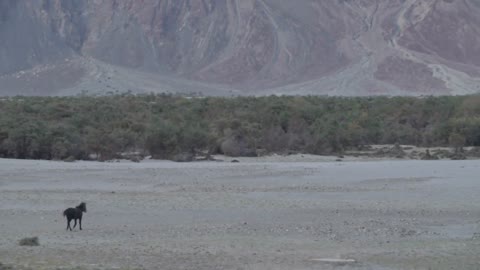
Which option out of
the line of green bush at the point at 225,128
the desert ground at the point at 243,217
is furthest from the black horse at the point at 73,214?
the line of green bush at the point at 225,128

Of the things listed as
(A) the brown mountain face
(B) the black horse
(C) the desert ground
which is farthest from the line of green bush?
(A) the brown mountain face

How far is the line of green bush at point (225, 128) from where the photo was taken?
31797 millimetres

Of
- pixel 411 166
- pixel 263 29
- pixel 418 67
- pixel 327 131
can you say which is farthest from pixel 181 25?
pixel 411 166

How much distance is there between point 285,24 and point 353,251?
281 ft

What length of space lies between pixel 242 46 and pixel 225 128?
59850 mm

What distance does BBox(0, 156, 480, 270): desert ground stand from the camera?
1359 cm

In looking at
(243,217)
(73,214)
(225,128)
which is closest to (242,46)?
(225,128)

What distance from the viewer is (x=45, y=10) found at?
322 feet

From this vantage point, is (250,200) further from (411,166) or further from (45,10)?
(45,10)

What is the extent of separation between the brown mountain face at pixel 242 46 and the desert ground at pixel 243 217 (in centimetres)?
6170

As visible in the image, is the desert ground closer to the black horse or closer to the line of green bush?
the black horse

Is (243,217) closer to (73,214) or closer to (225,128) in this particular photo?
(73,214)

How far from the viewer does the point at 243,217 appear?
687 inches

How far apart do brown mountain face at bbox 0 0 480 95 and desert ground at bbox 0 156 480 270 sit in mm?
61700
